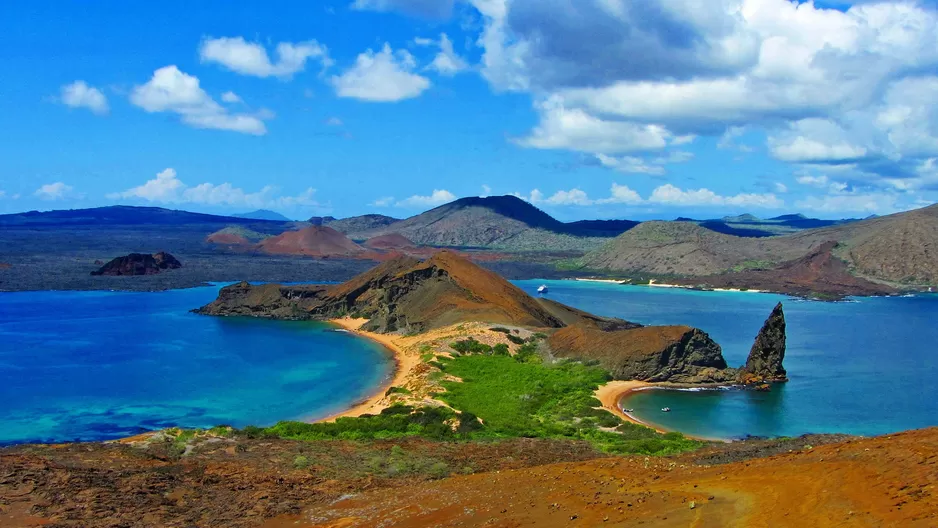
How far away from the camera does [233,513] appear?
18609 mm

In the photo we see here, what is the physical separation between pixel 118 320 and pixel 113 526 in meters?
62.6

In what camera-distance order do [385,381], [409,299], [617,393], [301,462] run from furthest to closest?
[409,299] < [385,381] < [617,393] < [301,462]

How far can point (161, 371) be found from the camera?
163 feet

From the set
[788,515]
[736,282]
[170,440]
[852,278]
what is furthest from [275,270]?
[788,515]

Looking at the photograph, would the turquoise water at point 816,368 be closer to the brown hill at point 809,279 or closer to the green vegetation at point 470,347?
the green vegetation at point 470,347

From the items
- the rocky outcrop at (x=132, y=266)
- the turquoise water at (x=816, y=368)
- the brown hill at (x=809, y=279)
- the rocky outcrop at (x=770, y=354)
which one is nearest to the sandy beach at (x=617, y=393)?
the turquoise water at (x=816, y=368)

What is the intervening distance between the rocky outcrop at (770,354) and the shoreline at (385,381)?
70.2ft

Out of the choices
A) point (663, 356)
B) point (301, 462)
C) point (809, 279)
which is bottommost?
point (301, 462)

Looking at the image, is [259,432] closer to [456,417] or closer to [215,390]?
[456,417]

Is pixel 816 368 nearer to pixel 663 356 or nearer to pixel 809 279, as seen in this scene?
pixel 663 356

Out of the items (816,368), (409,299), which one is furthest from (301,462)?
(409,299)

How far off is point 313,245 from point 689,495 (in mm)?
167102

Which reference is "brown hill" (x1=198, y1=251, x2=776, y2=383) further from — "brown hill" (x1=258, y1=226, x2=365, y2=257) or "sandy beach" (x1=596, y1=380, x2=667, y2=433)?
"brown hill" (x1=258, y1=226, x2=365, y2=257)

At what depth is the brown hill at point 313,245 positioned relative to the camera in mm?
173375
